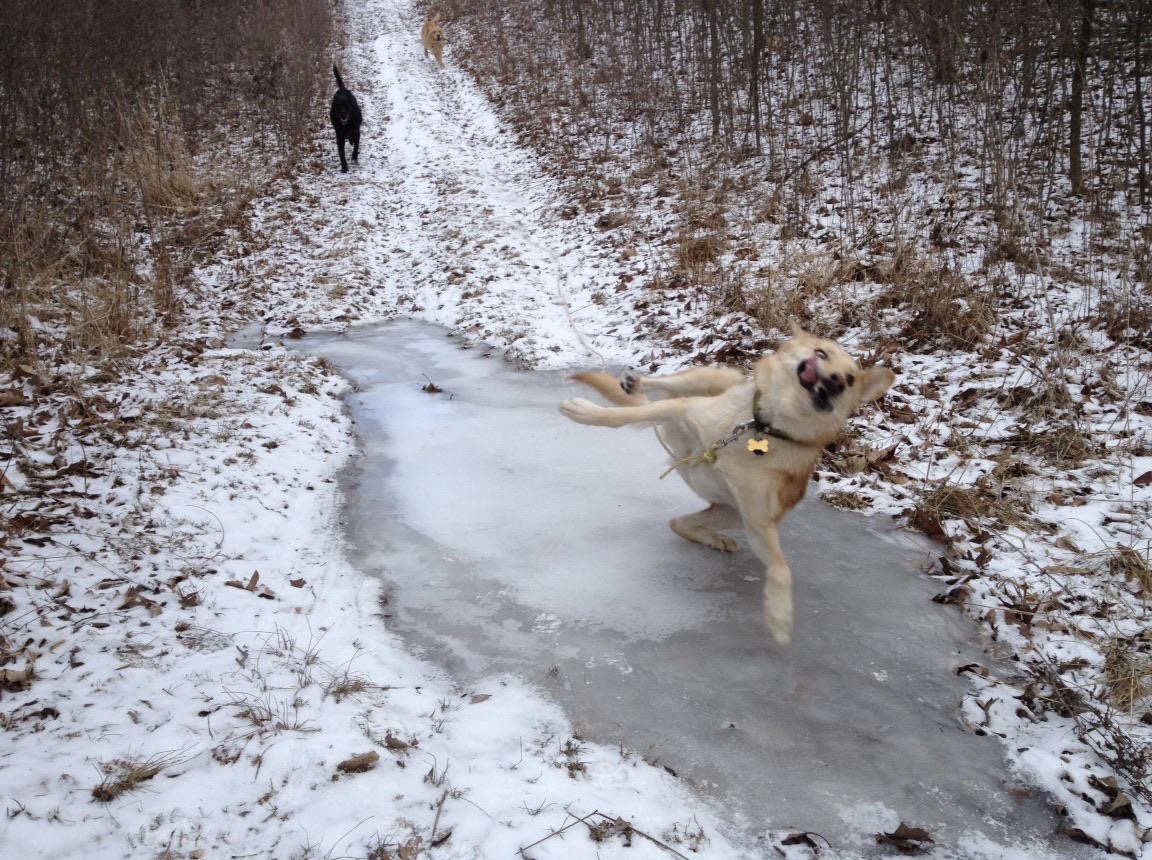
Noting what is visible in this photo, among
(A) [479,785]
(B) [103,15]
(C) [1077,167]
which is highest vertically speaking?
(B) [103,15]

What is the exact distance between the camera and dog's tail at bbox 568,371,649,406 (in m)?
3.92

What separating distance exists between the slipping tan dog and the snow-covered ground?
1035mm

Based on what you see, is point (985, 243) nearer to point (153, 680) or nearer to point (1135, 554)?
point (1135, 554)

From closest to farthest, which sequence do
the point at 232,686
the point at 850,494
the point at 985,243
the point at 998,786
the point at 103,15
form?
the point at 998,786
the point at 232,686
the point at 850,494
the point at 985,243
the point at 103,15

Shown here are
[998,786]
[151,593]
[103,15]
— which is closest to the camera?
[998,786]

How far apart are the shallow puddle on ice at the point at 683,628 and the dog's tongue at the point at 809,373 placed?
3.87 feet

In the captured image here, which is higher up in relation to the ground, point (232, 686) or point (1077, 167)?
point (1077, 167)

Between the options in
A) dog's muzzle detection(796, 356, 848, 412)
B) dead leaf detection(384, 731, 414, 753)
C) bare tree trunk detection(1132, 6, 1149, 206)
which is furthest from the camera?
bare tree trunk detection(1132, 6, 1149, 206)

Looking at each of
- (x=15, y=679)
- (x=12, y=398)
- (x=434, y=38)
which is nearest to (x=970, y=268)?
(x=15, y=679)

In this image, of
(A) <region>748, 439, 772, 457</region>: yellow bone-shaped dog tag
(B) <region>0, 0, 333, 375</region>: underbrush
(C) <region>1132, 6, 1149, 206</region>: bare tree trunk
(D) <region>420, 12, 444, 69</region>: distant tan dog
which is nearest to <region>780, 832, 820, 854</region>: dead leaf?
(A) <region>748, 439, 772, 457</region>: yellow bone-shaped dog tag

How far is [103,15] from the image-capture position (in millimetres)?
11875

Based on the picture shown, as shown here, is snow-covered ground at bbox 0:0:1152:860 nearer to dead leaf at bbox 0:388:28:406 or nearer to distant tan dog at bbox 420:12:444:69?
dead leaf at bbox 0:388:28:406

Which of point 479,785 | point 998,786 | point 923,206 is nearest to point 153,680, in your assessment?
point 479,785

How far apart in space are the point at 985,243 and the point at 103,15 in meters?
14.4
